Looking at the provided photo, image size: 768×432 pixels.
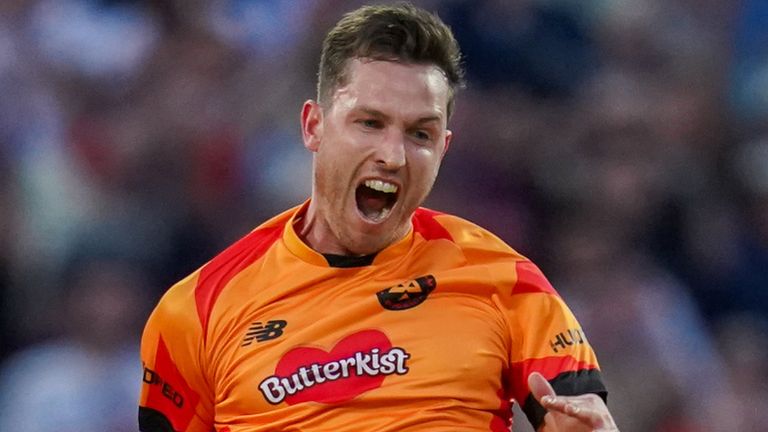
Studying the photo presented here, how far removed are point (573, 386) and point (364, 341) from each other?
48cm

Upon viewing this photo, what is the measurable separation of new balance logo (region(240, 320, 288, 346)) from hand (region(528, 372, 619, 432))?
0.63 meters

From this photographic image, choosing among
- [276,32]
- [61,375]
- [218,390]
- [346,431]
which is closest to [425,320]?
[346,431]

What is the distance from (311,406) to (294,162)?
102 inches

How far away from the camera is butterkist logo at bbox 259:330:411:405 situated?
2.92 metres

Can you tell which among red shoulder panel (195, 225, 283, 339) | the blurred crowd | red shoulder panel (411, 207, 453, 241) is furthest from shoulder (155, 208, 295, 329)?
the blurred crowd

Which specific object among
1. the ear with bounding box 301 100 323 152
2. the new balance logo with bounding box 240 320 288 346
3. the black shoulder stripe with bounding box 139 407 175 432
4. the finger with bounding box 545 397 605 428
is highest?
the ear with bounding box 301 100 323 152

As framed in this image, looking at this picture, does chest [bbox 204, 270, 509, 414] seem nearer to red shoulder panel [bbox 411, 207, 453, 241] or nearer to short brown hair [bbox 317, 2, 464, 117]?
red shoulder panel [bbox 411, 207, 453, 241]

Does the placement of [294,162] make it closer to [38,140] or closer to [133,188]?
[133,188]

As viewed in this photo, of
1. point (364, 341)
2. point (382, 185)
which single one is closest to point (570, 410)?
point (364, 341)

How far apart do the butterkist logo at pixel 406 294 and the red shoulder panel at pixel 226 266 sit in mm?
353

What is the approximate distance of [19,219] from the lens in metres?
5.31

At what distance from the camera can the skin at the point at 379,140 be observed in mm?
2957

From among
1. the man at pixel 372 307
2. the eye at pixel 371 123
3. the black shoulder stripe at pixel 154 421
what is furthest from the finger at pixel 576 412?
the black shoulder stripe at pixel 154 421

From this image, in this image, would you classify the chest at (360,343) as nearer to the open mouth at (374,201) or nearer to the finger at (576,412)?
the open mouth at (374,201)
